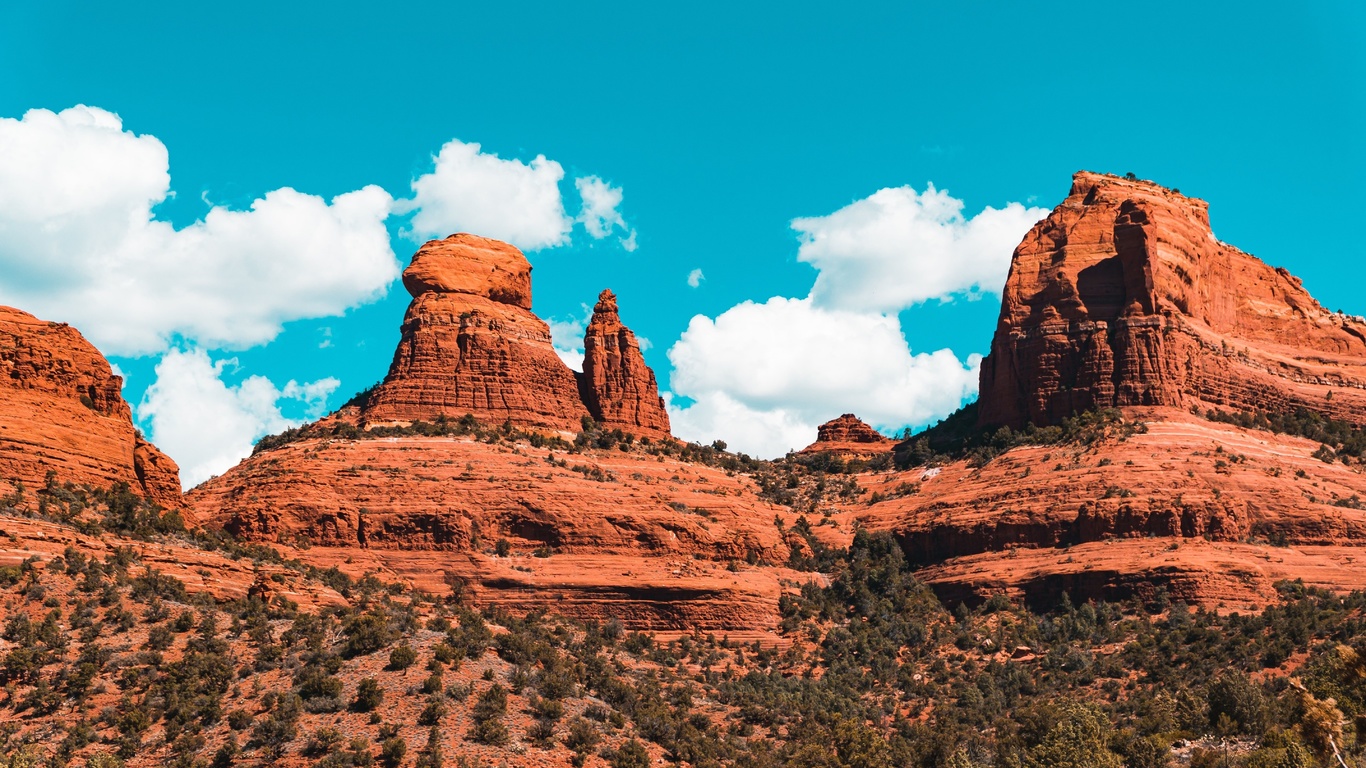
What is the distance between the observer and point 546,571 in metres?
95.9

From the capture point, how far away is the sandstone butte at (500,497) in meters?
94.7

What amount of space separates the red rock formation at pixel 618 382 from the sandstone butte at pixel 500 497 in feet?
1.39

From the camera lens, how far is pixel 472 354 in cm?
11312

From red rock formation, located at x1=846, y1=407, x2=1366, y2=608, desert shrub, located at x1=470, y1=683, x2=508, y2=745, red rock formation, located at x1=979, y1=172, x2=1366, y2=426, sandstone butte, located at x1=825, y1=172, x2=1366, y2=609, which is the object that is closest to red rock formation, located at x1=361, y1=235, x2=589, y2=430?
sandstone butte, located at x1=825, y1=172, x2=1366, y2=609

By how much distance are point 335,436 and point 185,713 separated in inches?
1818

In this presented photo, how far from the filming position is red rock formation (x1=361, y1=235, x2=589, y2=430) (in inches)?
4380

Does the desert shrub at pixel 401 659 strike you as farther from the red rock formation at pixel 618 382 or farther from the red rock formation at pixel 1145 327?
the red rock formation at pixel 1145 327

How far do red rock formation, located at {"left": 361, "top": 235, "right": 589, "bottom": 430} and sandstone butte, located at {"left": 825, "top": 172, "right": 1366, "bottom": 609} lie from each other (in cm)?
2322

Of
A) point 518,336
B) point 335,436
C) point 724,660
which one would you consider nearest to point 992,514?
point 724,660

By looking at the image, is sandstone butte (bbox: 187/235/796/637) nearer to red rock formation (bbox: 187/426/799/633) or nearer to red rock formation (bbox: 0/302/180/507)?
red rock formation (bbox: 187/426/799/633)

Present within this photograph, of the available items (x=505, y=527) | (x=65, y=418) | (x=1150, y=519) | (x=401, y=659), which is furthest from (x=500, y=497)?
(x=1150, y=519)

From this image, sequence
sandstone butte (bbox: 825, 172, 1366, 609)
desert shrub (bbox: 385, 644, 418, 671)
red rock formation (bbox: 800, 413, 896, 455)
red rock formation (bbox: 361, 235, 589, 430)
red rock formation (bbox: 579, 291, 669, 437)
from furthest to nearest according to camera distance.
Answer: red rock formation (bbox: 800, 413, 896, 455) < red rock formation (bbox: 579, 291, 669, 437) < red rock formation (bbox: 361, 235, 589, 430) < sandstone butte (bbox: 825, 172, 1366, 609) < desert shrub (bbox: 385, 644, 418, 671)

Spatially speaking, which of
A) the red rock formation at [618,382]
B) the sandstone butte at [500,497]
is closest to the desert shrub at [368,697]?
the sandstone butte at [500,497]

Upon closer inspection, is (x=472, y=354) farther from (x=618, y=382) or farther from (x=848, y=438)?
(x=848, y=438)
